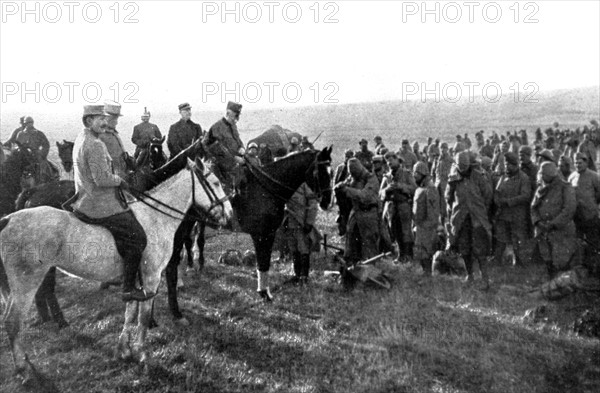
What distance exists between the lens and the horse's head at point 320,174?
9281 millimetres

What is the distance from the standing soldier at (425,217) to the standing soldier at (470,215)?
0.44m

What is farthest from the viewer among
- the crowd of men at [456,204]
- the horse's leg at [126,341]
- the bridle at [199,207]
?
the crowd of men at [456,204]

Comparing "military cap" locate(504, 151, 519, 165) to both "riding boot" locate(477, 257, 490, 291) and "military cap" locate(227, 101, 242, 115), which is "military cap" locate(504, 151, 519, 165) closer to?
"riding boot" locate(477, 257, 490, 291)

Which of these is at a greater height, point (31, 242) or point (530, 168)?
point (530, 168)

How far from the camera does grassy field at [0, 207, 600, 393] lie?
6156mm

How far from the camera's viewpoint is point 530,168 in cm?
1116

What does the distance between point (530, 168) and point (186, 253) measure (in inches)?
345

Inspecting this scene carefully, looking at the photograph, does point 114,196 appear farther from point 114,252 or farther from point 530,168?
point 530,168

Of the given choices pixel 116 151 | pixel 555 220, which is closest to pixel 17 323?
pixel 116 151

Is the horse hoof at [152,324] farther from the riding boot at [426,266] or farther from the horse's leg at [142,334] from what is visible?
the riding boot at [426,266]

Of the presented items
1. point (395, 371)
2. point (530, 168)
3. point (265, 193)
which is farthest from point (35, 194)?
point (530, 168)

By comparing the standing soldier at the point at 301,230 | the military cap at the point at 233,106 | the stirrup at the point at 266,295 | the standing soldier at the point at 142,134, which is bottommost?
the stirrup at the point at 266,295

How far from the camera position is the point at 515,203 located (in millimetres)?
10172

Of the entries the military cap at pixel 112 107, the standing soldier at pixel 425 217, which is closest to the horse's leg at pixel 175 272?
the military cap at pixel 112 107
